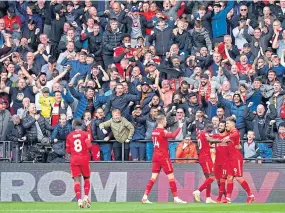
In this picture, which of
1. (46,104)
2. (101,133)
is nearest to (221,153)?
(101,133)

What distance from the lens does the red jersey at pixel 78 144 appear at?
83.1 feet

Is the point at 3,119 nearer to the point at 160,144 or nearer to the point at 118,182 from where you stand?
the point at 118,182

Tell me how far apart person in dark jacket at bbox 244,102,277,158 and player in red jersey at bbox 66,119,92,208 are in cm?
524

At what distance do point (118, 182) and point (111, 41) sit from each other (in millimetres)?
4243

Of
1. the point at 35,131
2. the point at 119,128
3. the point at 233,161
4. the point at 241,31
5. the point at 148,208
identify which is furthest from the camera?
the point at 241,31

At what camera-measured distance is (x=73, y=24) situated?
32.9 meters

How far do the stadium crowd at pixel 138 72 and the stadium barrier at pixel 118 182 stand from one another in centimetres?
31

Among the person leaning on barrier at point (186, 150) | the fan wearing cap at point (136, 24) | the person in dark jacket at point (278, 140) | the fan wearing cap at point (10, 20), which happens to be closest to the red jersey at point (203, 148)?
the person leaning on barrier at point (186, 150)

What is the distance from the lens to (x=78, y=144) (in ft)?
83.3

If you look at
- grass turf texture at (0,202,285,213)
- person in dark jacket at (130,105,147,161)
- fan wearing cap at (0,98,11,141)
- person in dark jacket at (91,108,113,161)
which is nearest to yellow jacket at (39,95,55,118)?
fan wearing cap at (0,98,11,141)

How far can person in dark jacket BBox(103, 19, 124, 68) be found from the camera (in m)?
31.8

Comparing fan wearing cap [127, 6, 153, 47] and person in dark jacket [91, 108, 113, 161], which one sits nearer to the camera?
person in dark jacket [91, 108, 113, 161]

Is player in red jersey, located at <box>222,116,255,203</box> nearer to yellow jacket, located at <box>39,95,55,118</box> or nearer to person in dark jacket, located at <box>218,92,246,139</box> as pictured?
person in dark jacket, located at <box>218,92,246,139</box>

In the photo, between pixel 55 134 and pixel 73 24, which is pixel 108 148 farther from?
pixel 73 24
